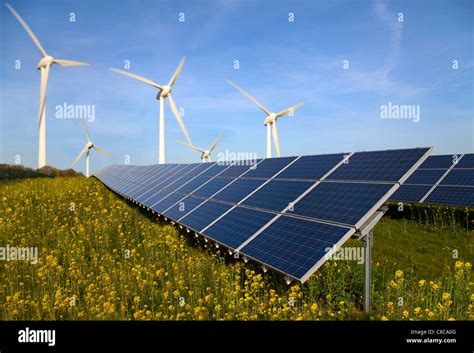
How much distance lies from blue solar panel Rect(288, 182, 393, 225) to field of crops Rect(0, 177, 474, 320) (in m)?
1.67

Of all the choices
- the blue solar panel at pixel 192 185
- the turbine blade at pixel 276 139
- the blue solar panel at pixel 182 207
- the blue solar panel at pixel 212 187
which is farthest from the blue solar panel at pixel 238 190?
the turbine blade at pixel 276 139

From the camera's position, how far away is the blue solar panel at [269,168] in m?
13.1

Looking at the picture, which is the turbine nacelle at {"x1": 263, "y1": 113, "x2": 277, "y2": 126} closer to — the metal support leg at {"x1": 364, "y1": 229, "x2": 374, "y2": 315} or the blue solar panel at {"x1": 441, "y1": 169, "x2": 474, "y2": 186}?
the blue solar panel at {"x1": 441, "y1": 169, "x2": 474, "y2": 186}

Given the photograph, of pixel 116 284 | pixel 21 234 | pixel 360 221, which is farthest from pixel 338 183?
pixel 21 234

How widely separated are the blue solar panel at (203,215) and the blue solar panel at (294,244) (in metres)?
2.75

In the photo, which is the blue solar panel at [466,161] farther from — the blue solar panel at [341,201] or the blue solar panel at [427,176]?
the blue solar panel at [341,201]

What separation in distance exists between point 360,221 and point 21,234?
12.5 m

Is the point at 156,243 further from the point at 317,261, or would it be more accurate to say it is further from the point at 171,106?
the point at 171,106

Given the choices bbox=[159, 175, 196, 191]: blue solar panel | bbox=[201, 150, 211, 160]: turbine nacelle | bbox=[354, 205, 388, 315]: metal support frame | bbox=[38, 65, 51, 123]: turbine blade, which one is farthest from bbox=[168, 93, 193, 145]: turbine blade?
bbox=[354, 205, 388, 315]: metal support frame

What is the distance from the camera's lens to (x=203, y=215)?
36.0 feet

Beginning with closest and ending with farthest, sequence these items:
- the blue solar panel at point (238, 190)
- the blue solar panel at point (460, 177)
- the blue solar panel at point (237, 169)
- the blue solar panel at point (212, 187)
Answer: the blue solar panel at point (238, 190), the blue solar panel at point (212, 187), the blue solar panel at point (237, 169), the blue solar panel at point (460, 177)

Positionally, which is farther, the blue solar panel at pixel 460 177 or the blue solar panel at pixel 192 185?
the blue solar panel at pixel 460 177

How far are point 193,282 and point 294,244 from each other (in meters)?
3.08

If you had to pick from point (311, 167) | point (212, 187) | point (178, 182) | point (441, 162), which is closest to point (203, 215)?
point (212, 187)
